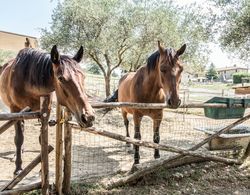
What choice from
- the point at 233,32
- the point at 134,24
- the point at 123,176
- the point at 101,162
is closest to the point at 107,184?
the point at 123,176

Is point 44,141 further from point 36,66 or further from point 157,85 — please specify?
point 157,85

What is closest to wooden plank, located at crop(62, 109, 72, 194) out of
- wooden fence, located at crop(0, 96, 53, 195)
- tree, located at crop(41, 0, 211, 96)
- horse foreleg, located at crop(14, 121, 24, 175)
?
wooden fence, located at crop(0, 96, 53, 195)

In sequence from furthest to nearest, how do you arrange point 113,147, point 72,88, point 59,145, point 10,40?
point 10,40
point 113,147
point 59,145
point 72,88

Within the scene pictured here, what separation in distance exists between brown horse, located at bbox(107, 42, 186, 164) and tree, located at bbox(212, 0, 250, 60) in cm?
421

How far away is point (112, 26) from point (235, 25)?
4797 millimetres

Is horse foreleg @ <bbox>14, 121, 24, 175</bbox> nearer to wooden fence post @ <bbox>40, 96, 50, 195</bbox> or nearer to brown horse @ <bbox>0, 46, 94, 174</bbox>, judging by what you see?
→ brown horse @ <bbox>0, 46, 94, 174</bbox>

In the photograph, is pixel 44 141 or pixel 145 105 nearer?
pixel 44 141

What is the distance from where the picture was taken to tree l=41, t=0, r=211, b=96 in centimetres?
1100

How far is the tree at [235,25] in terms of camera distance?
7818 millimetres

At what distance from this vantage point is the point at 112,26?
11125mm

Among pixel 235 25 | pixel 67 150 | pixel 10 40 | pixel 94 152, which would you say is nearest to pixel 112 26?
pixel 235 25

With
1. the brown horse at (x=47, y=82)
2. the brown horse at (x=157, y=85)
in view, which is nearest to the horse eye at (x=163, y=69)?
the brown horse at (x=157, y=85)

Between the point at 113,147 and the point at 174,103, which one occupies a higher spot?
the point at 174,103

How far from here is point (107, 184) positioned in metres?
3.79
